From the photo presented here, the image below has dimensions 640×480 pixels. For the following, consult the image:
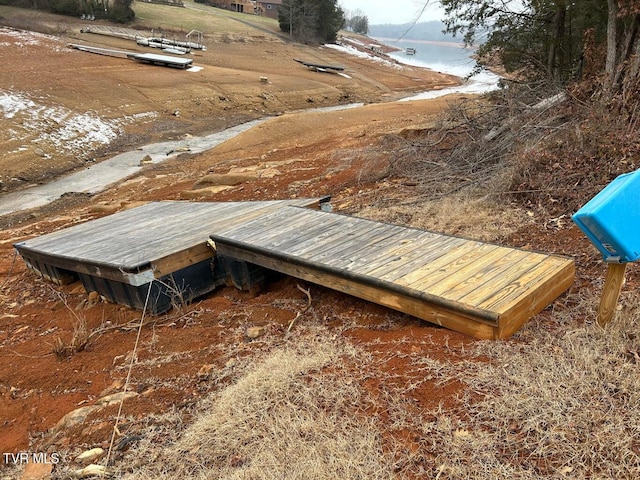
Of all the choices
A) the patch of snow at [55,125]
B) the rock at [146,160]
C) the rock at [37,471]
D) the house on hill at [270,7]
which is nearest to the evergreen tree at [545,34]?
the rock at [37,471]

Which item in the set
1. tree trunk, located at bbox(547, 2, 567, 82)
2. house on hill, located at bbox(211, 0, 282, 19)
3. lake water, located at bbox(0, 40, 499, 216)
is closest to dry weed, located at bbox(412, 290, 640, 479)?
Answer: lake water, located at bbox(0, 40, 499, 216)

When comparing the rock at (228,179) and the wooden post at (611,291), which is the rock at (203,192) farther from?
the wooden post at (611,291)

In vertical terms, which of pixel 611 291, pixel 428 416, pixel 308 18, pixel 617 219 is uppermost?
pixel 308 18

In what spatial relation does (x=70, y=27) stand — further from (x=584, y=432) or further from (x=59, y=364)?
(x=584, y=432)

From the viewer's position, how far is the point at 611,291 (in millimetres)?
2877

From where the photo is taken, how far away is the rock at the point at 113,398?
132 inches

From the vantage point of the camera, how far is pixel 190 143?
18.0m

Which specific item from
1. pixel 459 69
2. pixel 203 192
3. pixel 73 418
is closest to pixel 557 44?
pixel 203 192

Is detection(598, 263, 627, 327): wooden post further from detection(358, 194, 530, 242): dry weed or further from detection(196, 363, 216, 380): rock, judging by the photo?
detection(196, 363, 216, 380): rock

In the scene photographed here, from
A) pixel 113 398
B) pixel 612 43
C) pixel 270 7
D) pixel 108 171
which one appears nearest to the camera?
pixel 113 398

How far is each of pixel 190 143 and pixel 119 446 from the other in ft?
53.3

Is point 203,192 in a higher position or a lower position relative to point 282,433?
lower

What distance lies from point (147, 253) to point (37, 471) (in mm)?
2516

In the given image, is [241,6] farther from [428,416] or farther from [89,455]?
[428,416]
